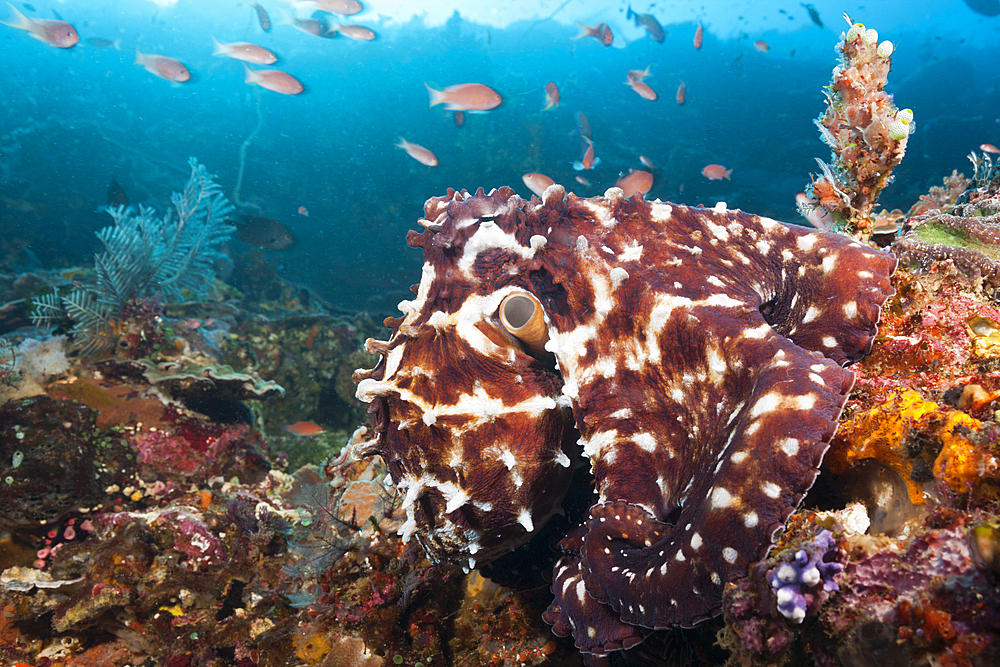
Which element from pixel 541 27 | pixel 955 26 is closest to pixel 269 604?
pixel 541 27

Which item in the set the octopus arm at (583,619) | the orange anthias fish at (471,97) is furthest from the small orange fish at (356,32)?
the octopus arm at (583,619)

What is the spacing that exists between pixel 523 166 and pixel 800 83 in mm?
14812

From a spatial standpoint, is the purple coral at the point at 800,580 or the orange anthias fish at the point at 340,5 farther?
the orange anthias fish at the point at 340,5

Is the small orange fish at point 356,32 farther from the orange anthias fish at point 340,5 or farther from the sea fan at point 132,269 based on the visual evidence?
the sea fan at point 132,269

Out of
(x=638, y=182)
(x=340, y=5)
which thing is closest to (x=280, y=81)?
(x=340, y=5)

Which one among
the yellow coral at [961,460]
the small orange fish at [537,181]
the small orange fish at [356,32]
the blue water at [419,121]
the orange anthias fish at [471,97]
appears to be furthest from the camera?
the blue water at [419,121]

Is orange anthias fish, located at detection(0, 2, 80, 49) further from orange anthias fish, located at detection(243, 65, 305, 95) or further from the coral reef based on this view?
the coral reef

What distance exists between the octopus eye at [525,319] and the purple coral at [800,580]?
1.20m

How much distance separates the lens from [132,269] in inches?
311

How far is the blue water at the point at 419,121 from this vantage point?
21391 mm

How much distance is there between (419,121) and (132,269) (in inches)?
822

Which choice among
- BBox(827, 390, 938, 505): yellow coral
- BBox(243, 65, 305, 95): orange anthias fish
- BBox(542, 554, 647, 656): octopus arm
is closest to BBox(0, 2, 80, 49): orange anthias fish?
BBox(243, 65, 305, 95): orange anthias fish

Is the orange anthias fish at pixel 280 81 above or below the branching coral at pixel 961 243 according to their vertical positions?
below

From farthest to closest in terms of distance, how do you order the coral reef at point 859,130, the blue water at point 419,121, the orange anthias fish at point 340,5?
the blue water at point 419,121
the orange anthias fish at point 340,5
the coral reef at point 859,130
